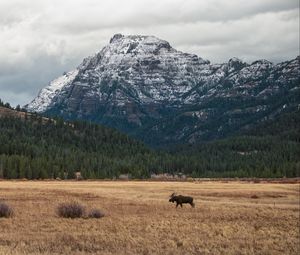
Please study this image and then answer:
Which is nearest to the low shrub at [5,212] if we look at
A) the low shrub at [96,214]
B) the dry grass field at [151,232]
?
the dry grass field at [151,232]

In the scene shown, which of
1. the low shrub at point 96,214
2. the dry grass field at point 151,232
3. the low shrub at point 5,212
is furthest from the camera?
the low shrub at point 96,214

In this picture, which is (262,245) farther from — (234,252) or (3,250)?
(3,250)

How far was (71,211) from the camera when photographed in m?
41.8

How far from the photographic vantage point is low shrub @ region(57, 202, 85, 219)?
137 ft

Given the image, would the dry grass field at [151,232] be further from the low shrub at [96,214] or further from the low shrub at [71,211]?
the low shrub at [71,211]

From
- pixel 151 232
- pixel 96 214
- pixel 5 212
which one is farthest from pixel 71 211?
pixel 151 232

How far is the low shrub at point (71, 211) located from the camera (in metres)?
41.7

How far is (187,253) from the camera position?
28.0 m

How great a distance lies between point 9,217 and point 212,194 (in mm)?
40957

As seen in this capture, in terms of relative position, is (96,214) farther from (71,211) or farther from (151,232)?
(151,232)

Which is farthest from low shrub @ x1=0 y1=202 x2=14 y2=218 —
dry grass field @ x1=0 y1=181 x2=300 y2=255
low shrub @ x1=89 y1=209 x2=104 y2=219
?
low shrub @ x1=89 y1=209 x2=104 y2=219

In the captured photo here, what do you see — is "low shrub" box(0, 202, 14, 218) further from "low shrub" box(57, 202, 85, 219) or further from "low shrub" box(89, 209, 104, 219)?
"low shrub" box(89, 209, 104, 219)

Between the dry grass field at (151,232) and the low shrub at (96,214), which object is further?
the low shrub at (96,214)


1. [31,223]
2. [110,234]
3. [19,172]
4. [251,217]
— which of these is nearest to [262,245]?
[110,234]
